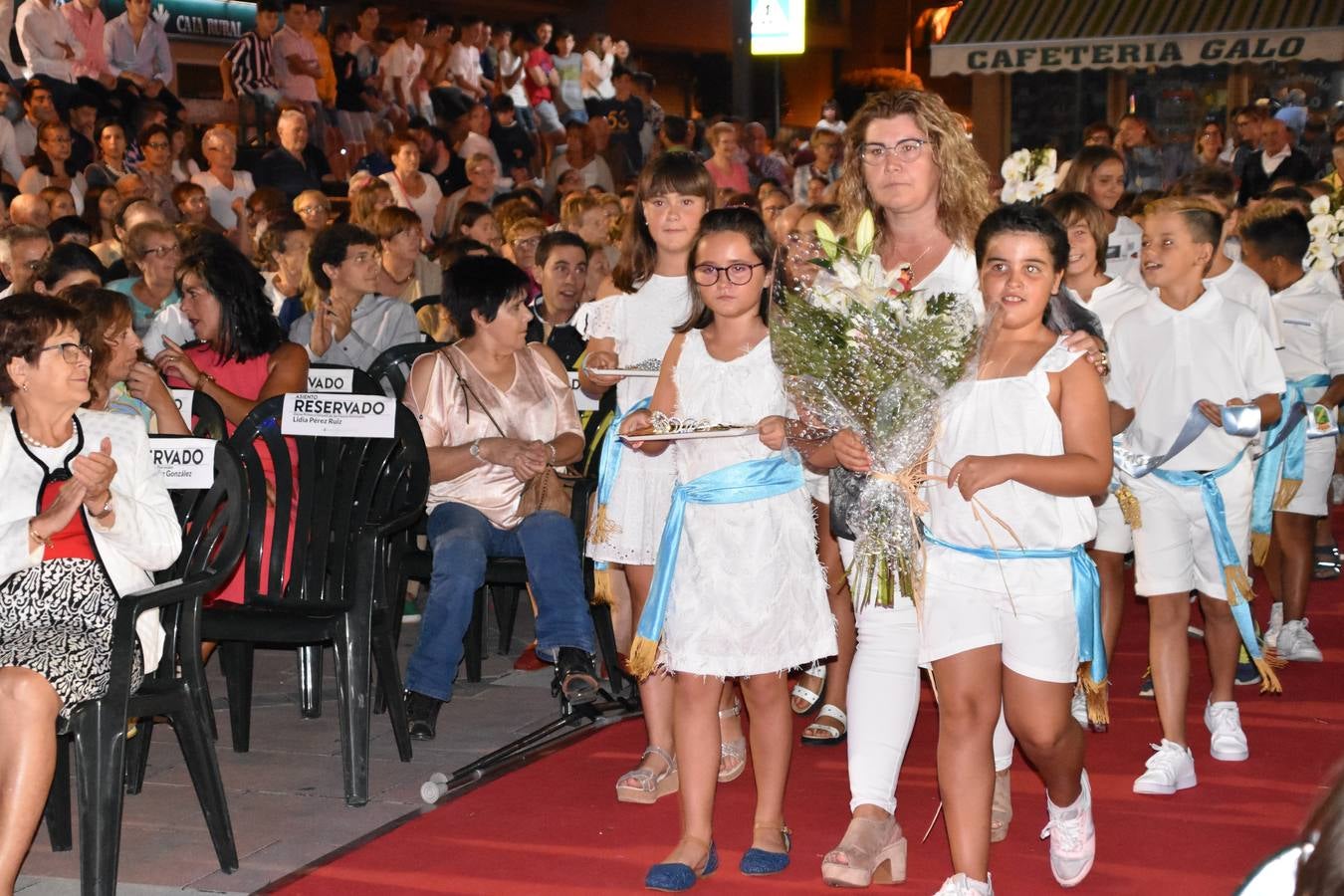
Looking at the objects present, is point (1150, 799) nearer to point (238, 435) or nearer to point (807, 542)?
point (807, 542)

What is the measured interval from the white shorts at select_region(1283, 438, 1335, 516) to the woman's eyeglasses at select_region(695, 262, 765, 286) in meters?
3.23

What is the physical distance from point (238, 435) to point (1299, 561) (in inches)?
157

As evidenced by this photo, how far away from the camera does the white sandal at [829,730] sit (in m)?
5.28

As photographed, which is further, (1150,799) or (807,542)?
(1150,799)

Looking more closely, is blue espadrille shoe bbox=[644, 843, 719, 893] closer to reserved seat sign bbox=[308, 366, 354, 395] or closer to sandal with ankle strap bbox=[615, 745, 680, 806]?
sandal with ankle strap bbox=[615, 745, 680, 806]

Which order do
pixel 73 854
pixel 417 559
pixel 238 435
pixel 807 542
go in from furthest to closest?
pixel 417 559 → pixel 238 435 → pixel 73 854 → pixel 807 542

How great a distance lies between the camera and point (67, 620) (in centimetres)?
412

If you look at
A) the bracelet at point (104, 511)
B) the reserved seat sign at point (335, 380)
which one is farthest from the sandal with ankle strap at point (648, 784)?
the bracelet at point (104, 511)

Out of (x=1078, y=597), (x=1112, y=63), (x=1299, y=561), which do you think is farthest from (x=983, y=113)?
(x=1078, y=597)

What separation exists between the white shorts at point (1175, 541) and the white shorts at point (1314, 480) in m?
1.59

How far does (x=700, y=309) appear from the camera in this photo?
14.2 feet

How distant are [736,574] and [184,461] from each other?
1469 mm

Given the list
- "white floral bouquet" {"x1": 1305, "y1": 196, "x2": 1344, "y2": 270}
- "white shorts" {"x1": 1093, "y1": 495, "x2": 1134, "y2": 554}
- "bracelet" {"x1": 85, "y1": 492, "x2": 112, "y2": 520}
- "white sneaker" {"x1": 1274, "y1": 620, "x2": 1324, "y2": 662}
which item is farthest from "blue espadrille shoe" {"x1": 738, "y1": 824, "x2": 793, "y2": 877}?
"white floral bouquet" {"x1": 1305, "y1": 196, "x2": 1344, "y2": 270}

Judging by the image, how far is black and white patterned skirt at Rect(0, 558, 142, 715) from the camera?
13.0 feet
